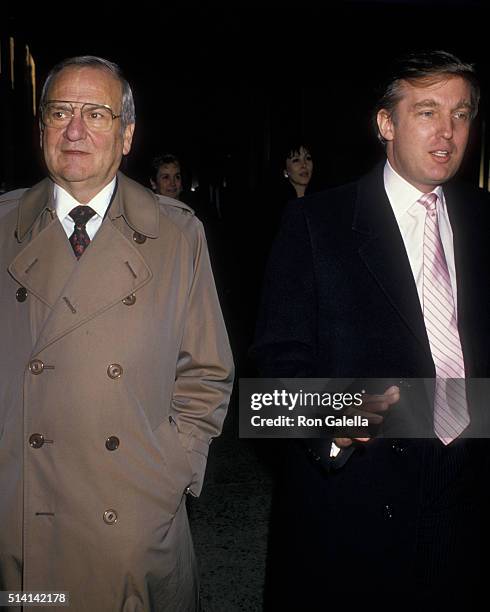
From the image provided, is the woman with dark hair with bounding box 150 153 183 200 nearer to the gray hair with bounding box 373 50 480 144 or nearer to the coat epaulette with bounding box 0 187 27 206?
the coat epaulette with bounding box 0 187 27 206

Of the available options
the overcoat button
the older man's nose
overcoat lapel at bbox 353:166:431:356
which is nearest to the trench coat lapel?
the older man's nose

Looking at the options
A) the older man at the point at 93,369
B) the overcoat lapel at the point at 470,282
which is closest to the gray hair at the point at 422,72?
the overcoat lapel at the point at 470,282

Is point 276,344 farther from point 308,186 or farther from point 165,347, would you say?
point 308,186

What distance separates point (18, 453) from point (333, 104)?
11088mm

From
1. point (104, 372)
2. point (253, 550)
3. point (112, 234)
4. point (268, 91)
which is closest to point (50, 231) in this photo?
point (112, 234)

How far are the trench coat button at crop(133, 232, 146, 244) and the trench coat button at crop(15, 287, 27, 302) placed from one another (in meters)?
0.35

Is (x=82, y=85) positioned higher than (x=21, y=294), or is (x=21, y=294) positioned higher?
(x=82, y=85)

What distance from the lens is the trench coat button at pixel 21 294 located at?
1.80 m

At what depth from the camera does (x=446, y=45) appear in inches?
349

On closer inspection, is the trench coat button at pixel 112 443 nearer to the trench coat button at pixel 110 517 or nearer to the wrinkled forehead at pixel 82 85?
the trench coat button at pixel 110 517

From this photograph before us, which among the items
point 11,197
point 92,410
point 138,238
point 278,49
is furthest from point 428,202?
point 278,49

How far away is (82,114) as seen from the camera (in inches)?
74.4

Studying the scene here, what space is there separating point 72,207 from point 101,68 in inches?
16.6

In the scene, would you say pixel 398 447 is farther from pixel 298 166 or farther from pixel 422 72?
pixel 298 166
